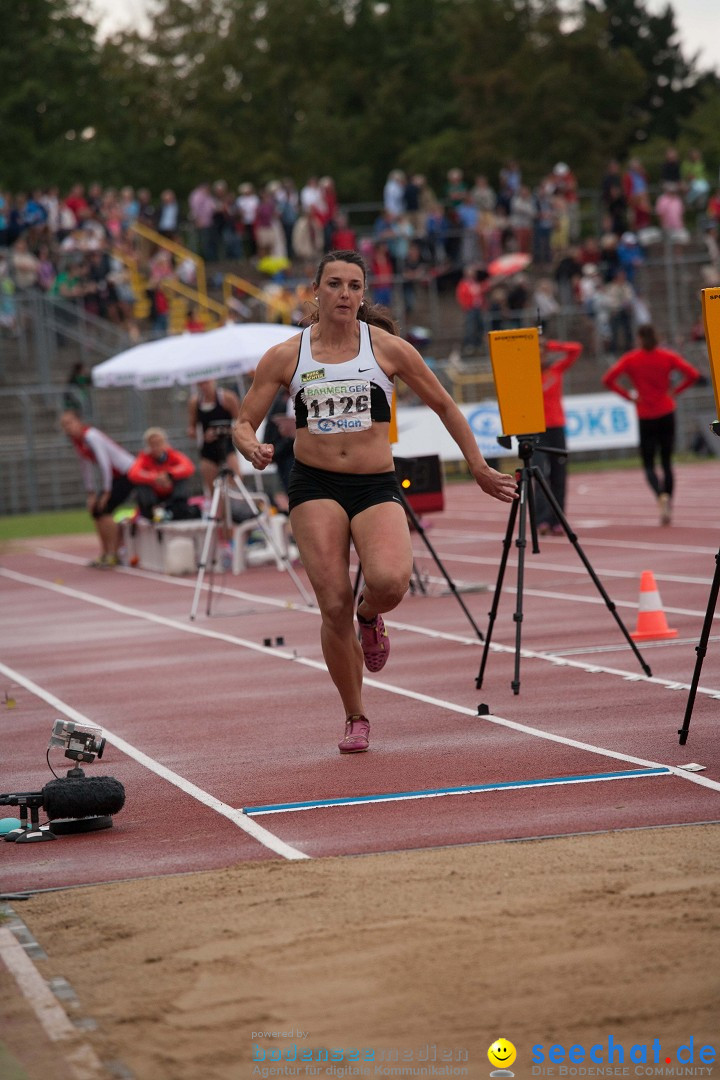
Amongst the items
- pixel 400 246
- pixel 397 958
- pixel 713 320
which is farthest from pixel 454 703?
pixel 400 246

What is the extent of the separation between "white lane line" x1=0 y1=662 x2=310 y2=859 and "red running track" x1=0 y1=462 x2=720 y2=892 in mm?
16

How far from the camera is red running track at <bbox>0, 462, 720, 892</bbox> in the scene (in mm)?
6492

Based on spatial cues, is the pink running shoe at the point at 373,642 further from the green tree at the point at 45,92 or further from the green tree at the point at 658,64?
the green tree at the point at 658,64

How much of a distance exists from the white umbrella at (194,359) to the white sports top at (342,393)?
12.9 m

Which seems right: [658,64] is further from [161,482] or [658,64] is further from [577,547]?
[577,547]

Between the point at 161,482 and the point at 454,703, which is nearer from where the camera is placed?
the point at 454,703

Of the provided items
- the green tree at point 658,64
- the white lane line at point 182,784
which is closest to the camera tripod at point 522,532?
the white lane line at point 182,784

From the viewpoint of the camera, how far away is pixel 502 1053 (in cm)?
399

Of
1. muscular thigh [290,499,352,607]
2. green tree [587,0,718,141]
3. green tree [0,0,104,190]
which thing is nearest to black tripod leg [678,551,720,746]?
muscular thigh [290,499,352,607]

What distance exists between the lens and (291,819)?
22.2ft

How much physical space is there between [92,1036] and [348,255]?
438cm

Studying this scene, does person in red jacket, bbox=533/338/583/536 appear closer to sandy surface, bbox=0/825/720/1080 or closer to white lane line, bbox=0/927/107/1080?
sandy surface, bbox=0/825/720/1080

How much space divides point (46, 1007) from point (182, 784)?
3156 millimetres

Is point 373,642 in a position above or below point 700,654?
above
